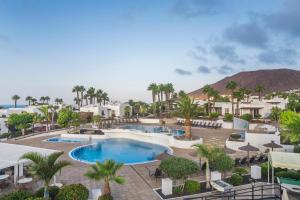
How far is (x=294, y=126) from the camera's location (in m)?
14.5

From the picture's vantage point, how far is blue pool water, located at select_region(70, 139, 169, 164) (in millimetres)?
23109

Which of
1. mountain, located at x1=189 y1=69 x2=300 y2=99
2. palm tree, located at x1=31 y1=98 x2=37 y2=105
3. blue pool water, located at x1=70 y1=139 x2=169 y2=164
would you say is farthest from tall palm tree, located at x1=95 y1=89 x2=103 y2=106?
mountain, located at x1=189 y1=69 x2=300 y2=99

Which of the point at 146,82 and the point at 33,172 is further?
the point at 146,82

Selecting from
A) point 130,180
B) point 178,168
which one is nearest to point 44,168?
point 130,180

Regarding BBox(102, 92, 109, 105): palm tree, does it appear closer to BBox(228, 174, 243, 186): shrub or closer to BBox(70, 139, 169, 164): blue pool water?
BBox(70, 139, 169, 164): blue pool water

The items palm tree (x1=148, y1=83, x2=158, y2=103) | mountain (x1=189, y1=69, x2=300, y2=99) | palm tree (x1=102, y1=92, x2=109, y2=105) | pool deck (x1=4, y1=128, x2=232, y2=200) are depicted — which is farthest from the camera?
mountain (x1=189, y1=69, x2=300, y2=99)

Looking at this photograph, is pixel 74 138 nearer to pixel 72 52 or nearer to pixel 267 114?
pixel 72 52

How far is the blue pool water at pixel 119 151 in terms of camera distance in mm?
23109

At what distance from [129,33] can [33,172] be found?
76.1 feet

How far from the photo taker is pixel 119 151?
2656 cm

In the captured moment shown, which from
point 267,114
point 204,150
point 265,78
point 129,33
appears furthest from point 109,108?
point 265,78

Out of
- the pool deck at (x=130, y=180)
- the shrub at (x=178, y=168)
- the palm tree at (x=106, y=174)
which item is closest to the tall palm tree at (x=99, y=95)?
the pool deck at (x=130, y=180)

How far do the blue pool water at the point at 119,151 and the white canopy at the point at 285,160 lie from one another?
430 inches

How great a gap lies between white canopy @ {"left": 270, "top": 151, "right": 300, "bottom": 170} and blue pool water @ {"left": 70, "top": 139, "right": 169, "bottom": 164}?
1092 centimetres
